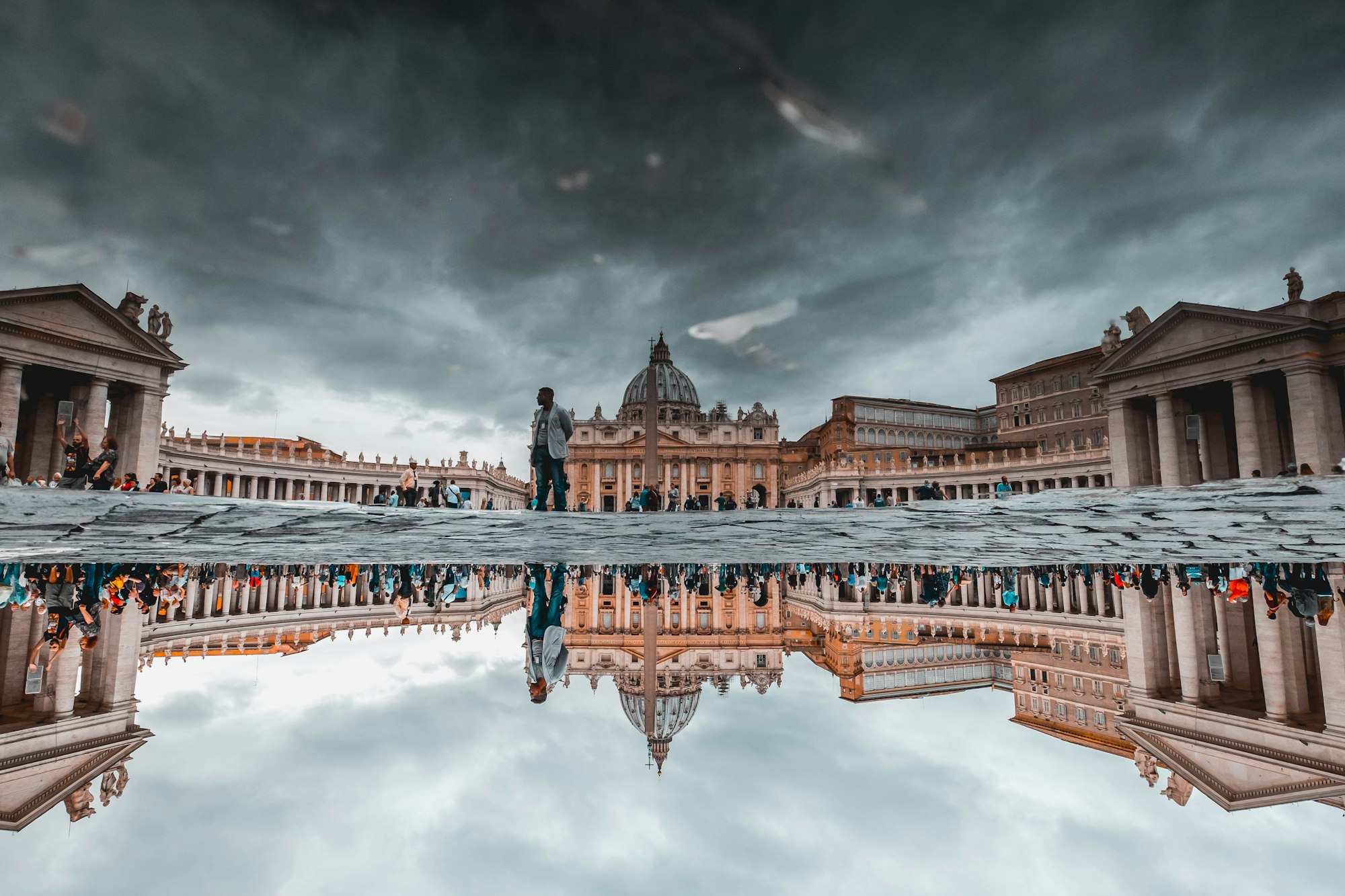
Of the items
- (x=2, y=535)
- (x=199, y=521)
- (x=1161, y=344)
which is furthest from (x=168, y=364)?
(x=1161, y=344)

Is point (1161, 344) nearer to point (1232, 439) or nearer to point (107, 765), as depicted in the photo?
point (1232, 439)

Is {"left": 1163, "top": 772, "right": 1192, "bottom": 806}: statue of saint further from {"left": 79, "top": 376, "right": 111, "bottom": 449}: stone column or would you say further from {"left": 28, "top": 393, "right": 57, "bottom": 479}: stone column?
{"left": 28, "top": 393, "right": 57, "bottom": 479}: stone column

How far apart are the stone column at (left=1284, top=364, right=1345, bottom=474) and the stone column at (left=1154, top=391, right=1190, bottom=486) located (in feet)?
13.8

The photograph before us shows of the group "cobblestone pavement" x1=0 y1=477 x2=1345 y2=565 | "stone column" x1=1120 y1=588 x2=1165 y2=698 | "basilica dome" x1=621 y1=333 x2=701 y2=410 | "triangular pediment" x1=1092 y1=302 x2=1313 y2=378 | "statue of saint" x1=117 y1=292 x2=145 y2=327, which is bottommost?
"stone column" x1=1120 y1=588 x2=1165 y2=698

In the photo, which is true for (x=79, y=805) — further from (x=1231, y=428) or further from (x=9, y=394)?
(x=1231, y=428)

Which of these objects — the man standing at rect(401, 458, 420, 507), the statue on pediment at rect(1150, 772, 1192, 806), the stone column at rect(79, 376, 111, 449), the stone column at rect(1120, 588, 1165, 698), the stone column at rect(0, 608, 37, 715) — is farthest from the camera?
the stone column at rect(79, 376, 111, 449)

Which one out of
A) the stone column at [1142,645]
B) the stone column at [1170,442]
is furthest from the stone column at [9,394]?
the stone column at [1170,442]

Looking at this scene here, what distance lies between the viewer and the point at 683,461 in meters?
99.1

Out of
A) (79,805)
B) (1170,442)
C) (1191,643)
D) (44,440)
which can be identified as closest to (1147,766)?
(1191,643)

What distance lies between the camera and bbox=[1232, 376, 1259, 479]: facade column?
28812mm

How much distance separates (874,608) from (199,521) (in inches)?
487

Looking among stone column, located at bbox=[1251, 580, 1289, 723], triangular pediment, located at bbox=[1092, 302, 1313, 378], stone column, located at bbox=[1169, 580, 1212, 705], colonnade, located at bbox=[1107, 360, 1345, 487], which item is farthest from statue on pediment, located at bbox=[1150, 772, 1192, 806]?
triangular pediment, located at bbox=[1092, 302, 1313, 378]

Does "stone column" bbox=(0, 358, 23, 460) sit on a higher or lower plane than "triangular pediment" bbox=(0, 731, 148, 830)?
higher

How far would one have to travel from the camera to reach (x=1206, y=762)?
11.3 ft
